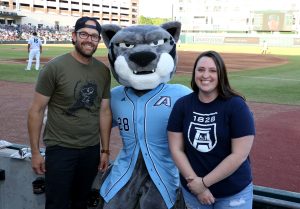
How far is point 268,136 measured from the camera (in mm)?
7426

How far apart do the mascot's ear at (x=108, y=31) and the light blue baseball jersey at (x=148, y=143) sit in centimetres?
67

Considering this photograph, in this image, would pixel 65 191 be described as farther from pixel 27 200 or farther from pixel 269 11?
pixel 269 11

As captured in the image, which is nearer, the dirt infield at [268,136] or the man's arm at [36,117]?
the man's arm at [36,117]

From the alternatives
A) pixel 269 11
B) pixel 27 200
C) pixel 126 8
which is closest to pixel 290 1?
pixel 269 11

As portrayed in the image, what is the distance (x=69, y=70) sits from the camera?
2846 millimetres

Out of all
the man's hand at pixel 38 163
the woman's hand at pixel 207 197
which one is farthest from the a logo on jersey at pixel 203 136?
the man's hand at pixel 38 163

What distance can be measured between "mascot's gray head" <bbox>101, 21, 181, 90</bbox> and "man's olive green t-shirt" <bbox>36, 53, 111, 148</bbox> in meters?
0.19

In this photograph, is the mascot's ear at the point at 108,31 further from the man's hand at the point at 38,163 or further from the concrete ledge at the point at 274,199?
the concrete ledge at the point at 274,199

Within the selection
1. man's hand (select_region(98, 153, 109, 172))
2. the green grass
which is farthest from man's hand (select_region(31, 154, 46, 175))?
the green grass

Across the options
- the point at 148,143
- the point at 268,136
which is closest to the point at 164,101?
the point at 148,143

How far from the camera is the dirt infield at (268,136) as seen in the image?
215 inches

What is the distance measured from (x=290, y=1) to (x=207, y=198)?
8170cm

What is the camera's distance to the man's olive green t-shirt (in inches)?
111

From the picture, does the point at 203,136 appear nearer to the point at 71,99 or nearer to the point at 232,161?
the point at 232,161
